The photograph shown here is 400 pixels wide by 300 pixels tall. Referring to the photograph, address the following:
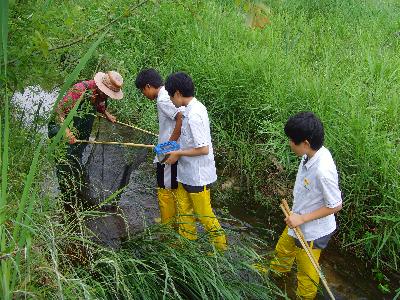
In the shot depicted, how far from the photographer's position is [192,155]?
3.70m

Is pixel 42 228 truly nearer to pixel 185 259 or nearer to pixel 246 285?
pixel 185 259

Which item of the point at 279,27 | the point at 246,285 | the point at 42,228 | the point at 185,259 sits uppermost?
the point at 279,27

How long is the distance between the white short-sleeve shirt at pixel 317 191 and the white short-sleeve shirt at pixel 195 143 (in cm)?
75

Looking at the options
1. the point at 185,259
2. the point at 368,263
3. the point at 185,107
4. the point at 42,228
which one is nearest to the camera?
the point at 42,228

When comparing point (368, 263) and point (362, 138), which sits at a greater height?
point (362, 138)

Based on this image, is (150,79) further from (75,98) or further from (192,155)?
(192,155)

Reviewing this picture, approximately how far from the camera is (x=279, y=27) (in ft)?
23.3

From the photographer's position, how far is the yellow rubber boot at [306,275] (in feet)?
11.0

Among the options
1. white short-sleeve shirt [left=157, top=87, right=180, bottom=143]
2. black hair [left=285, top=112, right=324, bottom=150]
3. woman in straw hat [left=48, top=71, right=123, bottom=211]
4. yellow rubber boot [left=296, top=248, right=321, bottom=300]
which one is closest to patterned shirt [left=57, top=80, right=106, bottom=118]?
woman in straw hat [left=48, top=71, right=123, bottom=211]

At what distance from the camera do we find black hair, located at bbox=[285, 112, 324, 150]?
9.93ft

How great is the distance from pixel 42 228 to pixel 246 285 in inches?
47.4

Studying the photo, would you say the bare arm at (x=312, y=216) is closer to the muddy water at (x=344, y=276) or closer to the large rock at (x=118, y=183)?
the muddy water at (x=344, y=276)

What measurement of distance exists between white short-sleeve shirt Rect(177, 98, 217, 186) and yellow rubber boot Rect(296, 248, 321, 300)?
0.91 m

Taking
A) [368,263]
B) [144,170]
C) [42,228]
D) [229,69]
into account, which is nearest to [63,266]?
[42,228]
